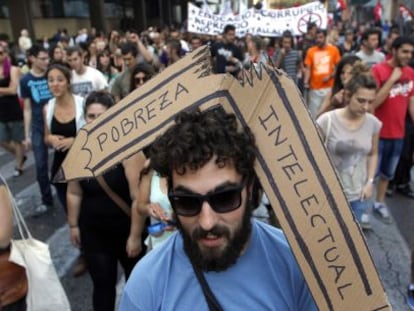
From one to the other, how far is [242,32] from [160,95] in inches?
368

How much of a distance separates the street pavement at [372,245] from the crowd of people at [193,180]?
0.15 meters

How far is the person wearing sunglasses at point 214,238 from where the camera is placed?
1.27 metres

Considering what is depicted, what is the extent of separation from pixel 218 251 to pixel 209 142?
30cm

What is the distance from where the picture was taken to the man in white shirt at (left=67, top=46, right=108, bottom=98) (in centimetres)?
514

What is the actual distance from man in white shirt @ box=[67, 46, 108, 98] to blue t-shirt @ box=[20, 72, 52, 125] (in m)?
0.38

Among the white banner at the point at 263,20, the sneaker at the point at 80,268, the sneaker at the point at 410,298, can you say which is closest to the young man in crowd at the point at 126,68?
the sneaker at the point at 80,268

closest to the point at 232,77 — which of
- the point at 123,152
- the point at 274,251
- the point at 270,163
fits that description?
the point at 270,163

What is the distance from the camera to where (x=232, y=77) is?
4.14ft

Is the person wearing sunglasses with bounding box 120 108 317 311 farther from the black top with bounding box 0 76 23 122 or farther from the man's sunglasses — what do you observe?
the black top with bounding box 0 76 23 122

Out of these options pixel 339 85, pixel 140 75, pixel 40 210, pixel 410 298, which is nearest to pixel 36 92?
pixel 40 210

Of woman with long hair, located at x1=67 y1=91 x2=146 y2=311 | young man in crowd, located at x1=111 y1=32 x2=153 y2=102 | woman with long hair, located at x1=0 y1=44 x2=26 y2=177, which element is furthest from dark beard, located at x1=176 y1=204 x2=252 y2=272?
woman with long hair, located at x1=0 y1=44 x2=26 y2=177

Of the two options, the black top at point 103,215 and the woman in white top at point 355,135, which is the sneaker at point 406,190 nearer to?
the woman in white top at point 355,135

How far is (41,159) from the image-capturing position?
5.31m

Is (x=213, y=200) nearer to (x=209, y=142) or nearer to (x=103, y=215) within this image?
(x=209, y=142)
